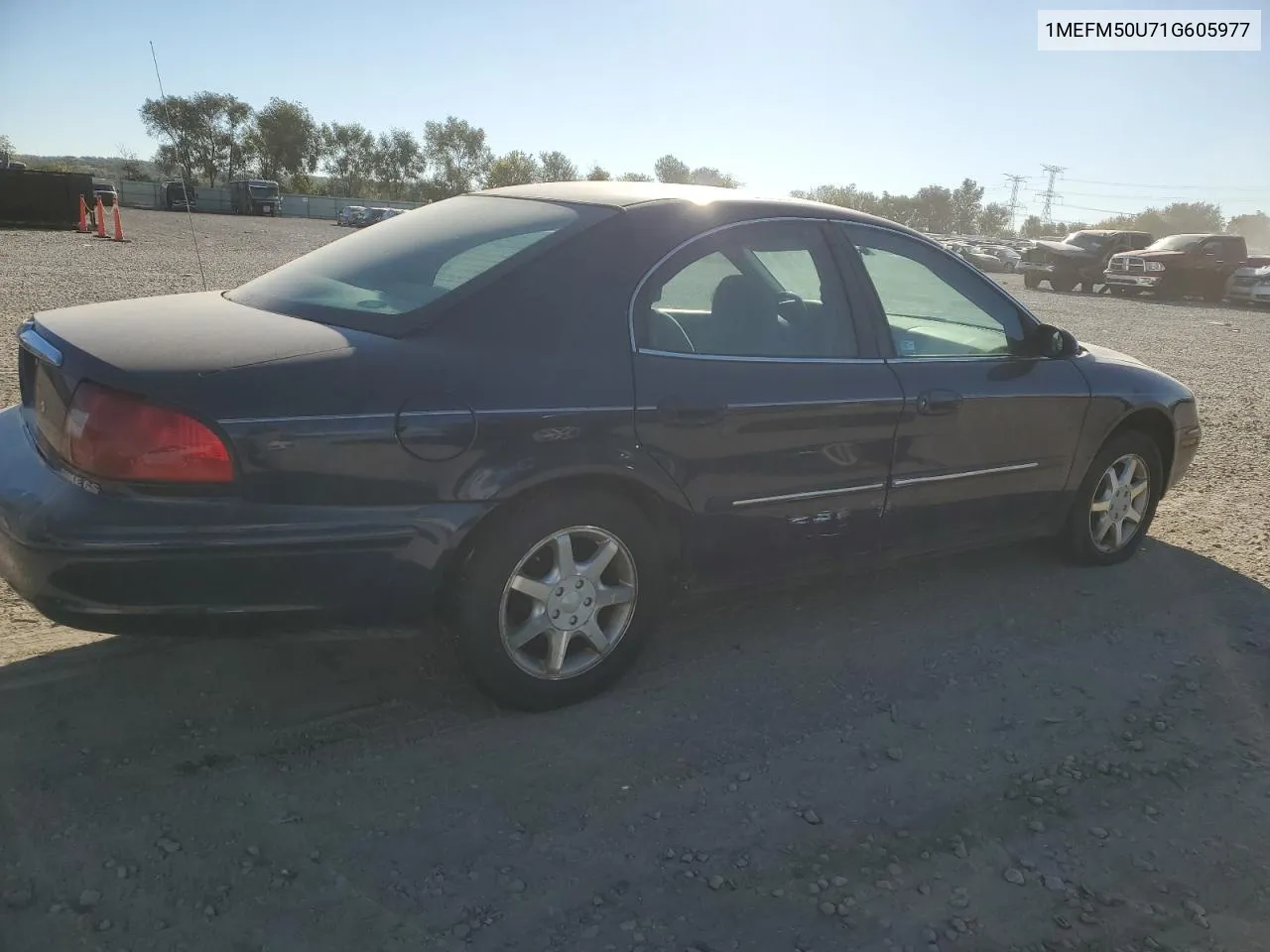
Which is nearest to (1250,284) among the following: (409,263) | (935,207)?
(409,263)

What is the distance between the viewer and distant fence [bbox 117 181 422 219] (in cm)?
6169

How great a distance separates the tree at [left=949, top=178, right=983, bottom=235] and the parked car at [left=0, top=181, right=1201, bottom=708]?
90.6 meters

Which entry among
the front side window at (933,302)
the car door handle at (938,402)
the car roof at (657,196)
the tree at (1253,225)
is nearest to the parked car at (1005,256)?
the front side window at (933,302)

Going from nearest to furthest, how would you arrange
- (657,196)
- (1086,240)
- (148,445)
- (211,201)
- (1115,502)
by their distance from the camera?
1. (148,445)
2. (657,196)
3. (1115,502)
4. (1086,240)
5. (211,201)

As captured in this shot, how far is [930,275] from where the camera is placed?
160 inches

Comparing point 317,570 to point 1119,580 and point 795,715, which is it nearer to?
point 795,715

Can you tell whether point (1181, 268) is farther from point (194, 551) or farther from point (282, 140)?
point (282, 140)

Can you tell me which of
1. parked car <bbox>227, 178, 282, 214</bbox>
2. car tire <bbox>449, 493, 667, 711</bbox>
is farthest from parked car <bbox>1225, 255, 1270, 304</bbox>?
parked car <bbox>227, 178, 282, 214</bbox>

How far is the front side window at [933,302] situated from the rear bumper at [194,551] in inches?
74.9

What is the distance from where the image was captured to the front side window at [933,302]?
383cm

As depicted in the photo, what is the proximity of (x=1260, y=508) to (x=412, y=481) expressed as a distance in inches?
207

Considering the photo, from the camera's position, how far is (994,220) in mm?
97875

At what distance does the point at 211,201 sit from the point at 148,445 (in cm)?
6863

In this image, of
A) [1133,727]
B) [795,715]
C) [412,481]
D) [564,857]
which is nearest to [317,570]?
[412,481]
